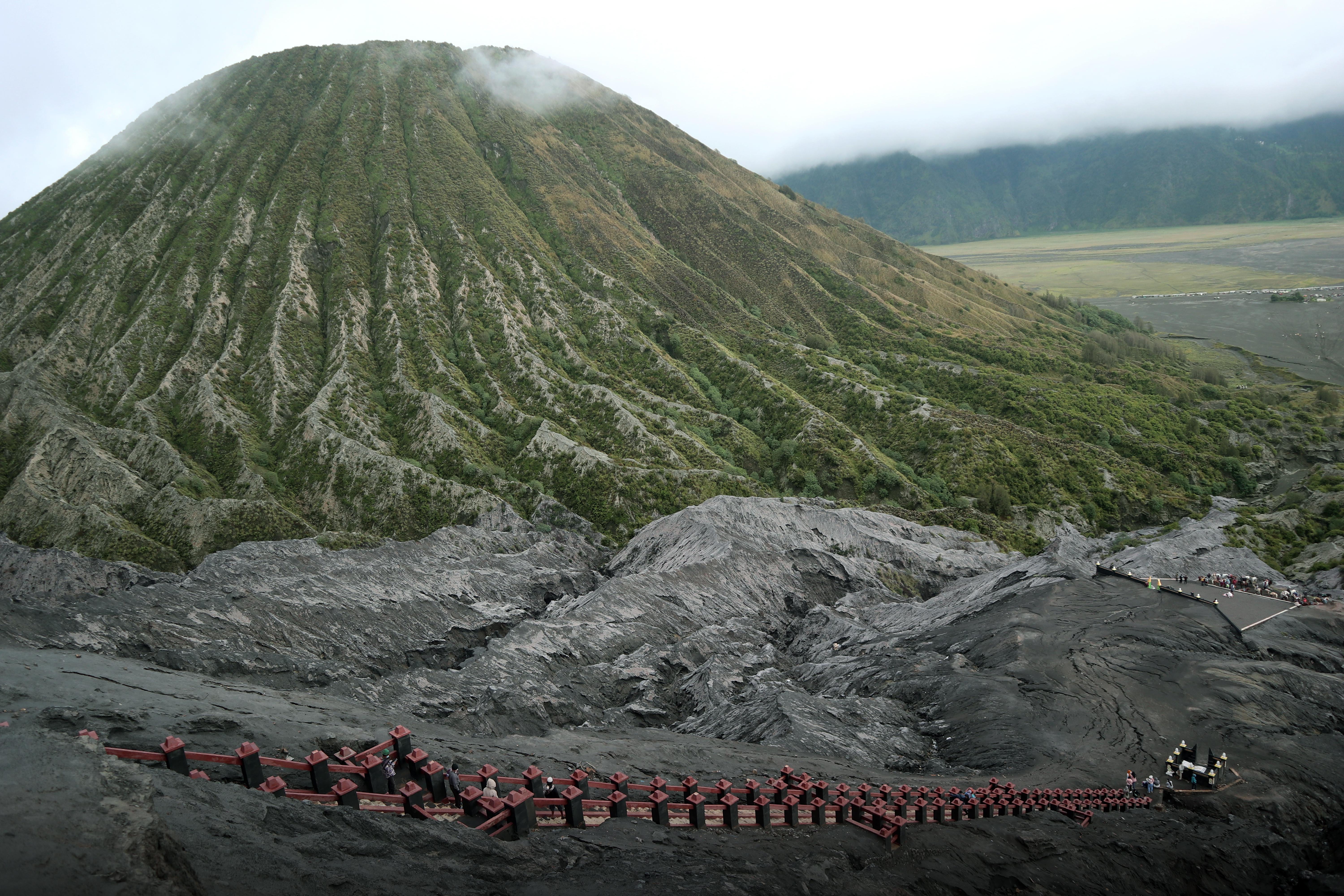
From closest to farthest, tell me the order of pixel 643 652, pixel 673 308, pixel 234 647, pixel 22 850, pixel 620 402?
pixel 22 850 → pixel 234 647 → pixel 643 652 → pixel 620 402 → pixel 673 308

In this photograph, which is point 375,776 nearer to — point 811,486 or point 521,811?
point 521,811

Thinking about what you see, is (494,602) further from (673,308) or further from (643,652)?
(673,308)

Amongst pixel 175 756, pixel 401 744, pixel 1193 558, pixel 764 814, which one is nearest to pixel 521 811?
pixel 401 744

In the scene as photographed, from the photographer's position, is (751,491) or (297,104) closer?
(751,491)

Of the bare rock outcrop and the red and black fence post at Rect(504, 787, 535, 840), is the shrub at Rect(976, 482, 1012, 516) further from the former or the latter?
the red and black fence post at Rect(504, 787, 535, 840)

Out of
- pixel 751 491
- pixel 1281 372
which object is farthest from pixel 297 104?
pixel 1281 372

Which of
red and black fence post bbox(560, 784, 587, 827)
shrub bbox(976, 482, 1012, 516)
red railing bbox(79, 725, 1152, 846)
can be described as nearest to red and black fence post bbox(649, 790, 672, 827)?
red railing bbox(79, 725, 1152, 846)
